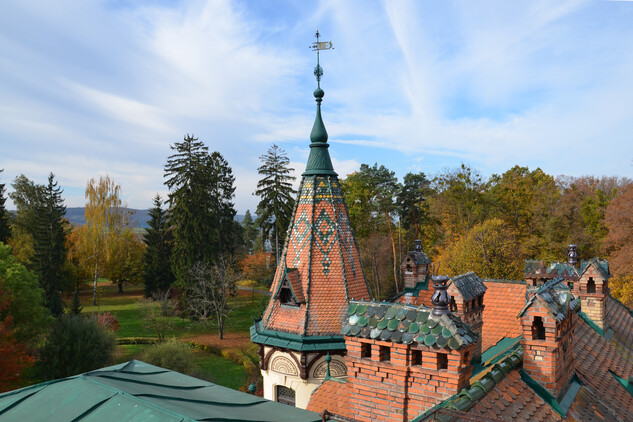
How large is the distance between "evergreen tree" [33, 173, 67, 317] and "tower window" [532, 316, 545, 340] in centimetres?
3590

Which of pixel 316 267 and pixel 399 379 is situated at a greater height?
pixel 316 267

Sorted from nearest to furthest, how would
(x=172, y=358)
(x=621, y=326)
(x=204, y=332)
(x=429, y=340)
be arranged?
(x=429, y=340), (x=621, y=326), (x=172, y=358), (x=204, y=332)

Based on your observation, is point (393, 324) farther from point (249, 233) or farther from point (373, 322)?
point (249, 233)

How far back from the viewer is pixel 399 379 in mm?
5863

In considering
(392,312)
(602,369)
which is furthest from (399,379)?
(602,369)

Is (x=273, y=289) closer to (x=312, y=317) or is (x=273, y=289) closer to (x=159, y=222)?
(x=312, y=317)

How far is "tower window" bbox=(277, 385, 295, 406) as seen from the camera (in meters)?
11.6

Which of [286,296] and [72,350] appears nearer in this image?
[286,296]

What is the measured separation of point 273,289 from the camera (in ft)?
41.8

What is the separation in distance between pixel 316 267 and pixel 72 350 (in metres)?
17.0

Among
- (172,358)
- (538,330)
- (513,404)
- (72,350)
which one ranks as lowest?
(172,358)

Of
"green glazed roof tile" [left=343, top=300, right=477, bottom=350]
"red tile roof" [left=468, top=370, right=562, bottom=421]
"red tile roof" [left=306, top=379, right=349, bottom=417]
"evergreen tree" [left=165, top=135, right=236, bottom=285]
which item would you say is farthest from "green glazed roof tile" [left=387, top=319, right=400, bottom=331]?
"evergreen tree" [left=165, top=135, right=236, bottom=285]

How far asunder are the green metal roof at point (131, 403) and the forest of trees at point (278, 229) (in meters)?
22.7

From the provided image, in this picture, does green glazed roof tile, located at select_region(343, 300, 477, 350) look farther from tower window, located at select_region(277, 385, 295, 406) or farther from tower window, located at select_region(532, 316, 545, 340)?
tower window, located at select_region(277, 385, 295, 406)
